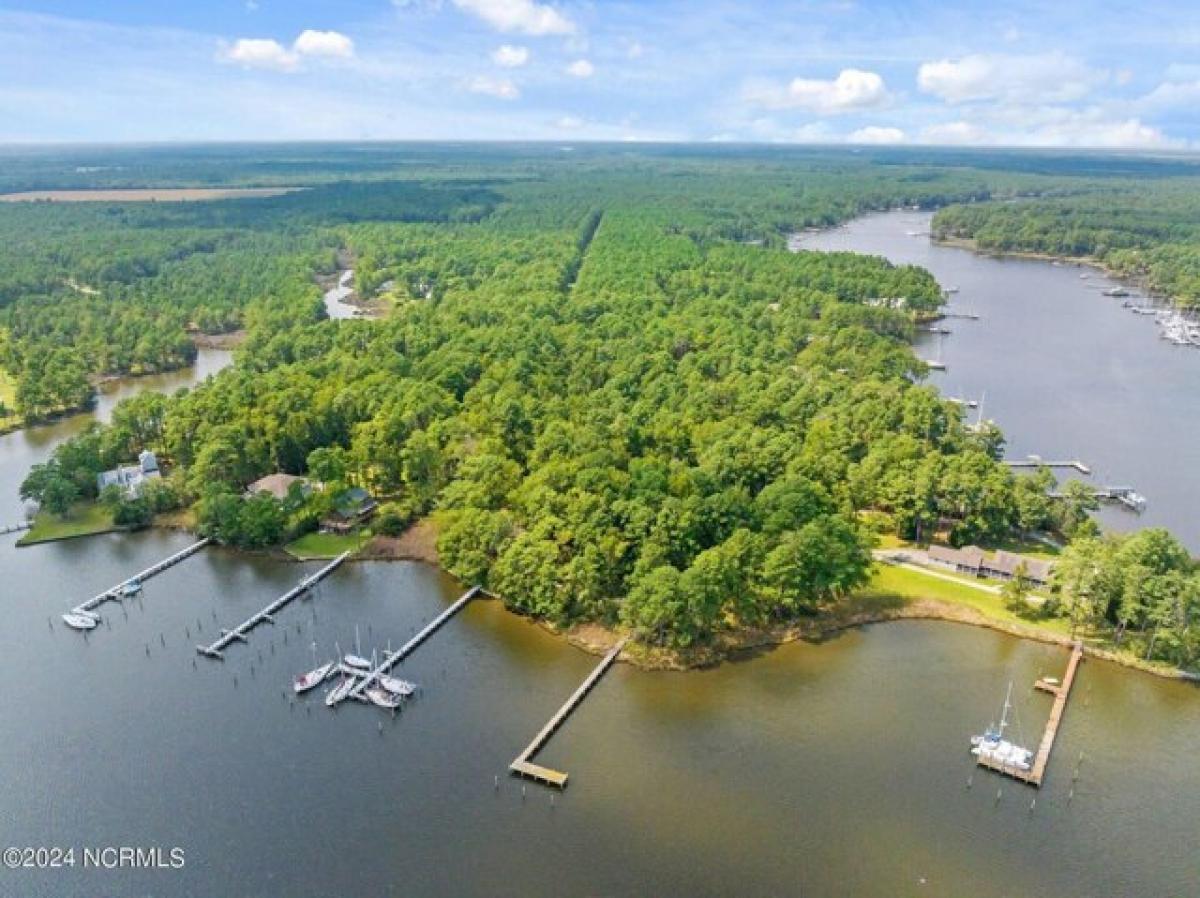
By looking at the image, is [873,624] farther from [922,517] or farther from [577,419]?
[577,419]

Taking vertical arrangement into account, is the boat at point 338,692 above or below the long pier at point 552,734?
below

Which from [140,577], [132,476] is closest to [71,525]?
[132,476]

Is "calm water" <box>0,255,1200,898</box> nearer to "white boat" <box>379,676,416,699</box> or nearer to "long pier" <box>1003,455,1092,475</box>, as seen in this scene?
"white boat" <box>379,676,416,699</box>

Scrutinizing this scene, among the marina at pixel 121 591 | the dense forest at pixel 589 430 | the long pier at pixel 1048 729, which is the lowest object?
the marina at pixel 121 591

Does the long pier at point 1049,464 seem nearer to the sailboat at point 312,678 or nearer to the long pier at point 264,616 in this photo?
the long pier at point 264,616

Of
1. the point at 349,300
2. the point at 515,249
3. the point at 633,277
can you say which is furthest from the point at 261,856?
the point at 515,249

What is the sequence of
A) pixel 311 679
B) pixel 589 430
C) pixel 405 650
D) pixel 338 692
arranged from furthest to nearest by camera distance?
pixel 589 430, pixel 405 650, pixel 311 679, pixel 338 692

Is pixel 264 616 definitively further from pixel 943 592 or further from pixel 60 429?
pixel 60 429

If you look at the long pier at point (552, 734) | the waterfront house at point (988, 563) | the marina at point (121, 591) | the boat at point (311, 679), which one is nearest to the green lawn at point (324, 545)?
the marina at point (121, 591)
